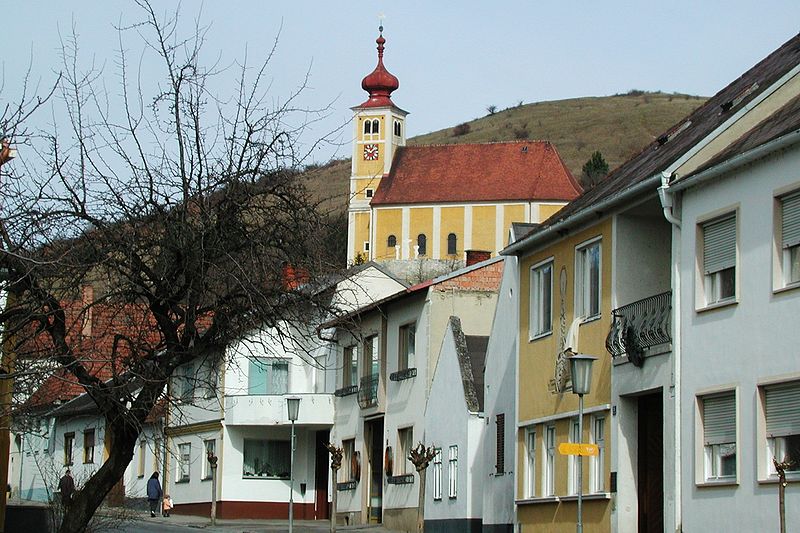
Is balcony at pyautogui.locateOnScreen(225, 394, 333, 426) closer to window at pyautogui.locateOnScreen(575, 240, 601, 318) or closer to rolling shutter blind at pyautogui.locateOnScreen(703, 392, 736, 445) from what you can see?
window at pyautogui.locateOnScreen(575, 240, 601, 318)

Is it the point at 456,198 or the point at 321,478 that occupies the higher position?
the point at 456,198

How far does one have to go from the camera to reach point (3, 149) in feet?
48.6

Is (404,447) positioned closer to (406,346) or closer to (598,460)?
(406,346)

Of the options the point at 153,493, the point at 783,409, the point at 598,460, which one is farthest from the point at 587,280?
the point at 153,493

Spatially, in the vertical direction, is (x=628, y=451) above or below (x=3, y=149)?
below

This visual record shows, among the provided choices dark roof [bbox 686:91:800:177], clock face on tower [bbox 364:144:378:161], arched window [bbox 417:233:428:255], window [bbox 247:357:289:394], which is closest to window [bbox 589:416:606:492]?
dark roof [bbox 686:91:800:177]

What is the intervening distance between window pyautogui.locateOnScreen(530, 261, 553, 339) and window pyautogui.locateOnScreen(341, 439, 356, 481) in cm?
1665

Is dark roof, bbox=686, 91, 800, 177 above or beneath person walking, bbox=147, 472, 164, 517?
above

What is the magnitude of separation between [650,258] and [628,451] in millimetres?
3311

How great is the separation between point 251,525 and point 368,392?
5.07 metres

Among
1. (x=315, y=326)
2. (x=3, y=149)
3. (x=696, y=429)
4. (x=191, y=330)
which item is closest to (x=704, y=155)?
(x=696, y=429)

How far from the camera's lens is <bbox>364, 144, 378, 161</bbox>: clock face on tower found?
131m

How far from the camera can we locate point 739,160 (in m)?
21.4

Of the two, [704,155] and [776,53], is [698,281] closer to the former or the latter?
[704,155]
